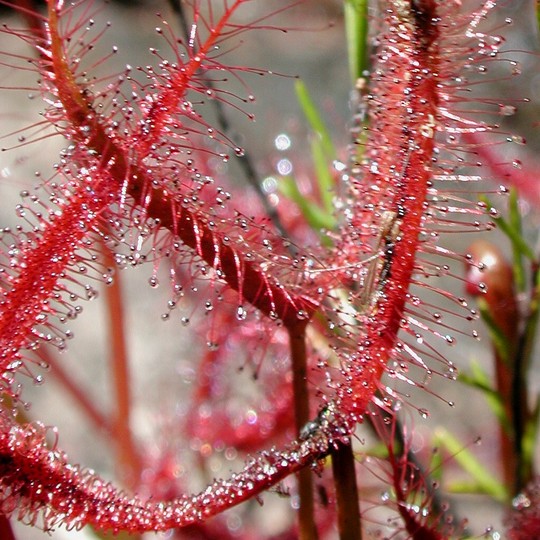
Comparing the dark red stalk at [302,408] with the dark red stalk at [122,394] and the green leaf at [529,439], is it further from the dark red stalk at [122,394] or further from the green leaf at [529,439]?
the dark red stalk at [122,394]

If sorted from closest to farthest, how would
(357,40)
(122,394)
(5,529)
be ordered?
(5,529) < (357,40) < (122,394)

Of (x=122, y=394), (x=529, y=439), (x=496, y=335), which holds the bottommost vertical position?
(x=122, y=394)

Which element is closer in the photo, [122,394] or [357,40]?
[357,40]

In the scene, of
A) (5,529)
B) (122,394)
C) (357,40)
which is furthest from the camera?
(122,394)

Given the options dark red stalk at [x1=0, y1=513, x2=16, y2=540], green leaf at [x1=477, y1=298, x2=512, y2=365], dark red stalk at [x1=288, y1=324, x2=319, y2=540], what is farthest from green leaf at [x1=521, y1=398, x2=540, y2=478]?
dark red stalk at [x1=0, y1=513, x2=16, y2=540]

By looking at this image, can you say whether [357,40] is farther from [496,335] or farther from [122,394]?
[122,394]

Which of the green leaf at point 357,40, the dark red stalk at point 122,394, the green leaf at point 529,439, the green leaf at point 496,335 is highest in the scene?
the green leaf at point 357,40

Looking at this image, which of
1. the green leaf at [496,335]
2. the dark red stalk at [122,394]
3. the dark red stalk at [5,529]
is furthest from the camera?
the dark red stalk at [122,394]

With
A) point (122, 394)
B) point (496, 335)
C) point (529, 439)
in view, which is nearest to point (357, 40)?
point (496, 335)

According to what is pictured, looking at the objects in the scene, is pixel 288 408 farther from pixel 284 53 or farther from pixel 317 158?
pixel 284 53

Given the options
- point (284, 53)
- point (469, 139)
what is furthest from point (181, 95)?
point (284, 53)

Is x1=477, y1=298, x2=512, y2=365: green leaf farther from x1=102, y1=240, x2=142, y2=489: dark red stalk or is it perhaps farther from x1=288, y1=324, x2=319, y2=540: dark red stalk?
x1=102, y1=240, x2=142, y2=489: dark red stalk

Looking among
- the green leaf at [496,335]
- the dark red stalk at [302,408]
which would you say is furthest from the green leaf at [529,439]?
the dark red stalk at [302,408]

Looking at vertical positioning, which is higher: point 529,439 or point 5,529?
point 5,529
